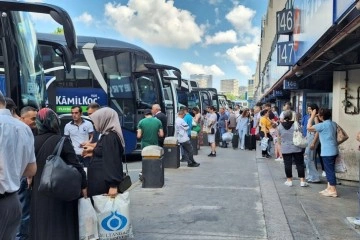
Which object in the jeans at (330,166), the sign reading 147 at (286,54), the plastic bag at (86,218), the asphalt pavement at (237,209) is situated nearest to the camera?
the plastic bag at (86,218)

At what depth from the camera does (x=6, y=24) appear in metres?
5.50

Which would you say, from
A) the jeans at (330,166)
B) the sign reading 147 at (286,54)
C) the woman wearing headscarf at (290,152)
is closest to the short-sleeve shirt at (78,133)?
the woman wearing headscarf at (290,152)

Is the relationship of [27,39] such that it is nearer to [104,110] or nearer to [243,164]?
[104,110]

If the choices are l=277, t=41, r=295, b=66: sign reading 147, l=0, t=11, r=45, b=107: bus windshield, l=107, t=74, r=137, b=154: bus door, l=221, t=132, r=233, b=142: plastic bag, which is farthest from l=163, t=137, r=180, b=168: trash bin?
l=221, t=132, r=233, b=142: plastic bag

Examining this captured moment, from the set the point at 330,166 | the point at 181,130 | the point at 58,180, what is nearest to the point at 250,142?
the point at 181,130

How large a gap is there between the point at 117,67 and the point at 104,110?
880 centimetres

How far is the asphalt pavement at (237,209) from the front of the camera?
5.97 metres

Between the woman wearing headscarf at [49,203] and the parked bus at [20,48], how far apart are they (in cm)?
164

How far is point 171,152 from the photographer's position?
1188cm

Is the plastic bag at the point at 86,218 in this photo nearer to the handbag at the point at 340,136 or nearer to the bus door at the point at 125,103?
the handbag at the point at 340,136

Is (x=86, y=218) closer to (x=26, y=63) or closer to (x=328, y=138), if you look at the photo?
(x=26, y=63)

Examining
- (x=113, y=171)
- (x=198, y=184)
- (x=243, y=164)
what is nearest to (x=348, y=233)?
(x=113, y=171)

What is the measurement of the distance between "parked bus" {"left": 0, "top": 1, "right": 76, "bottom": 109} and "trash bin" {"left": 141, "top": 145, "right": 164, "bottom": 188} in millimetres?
3191

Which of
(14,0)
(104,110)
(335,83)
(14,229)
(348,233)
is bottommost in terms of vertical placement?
(348,233)
